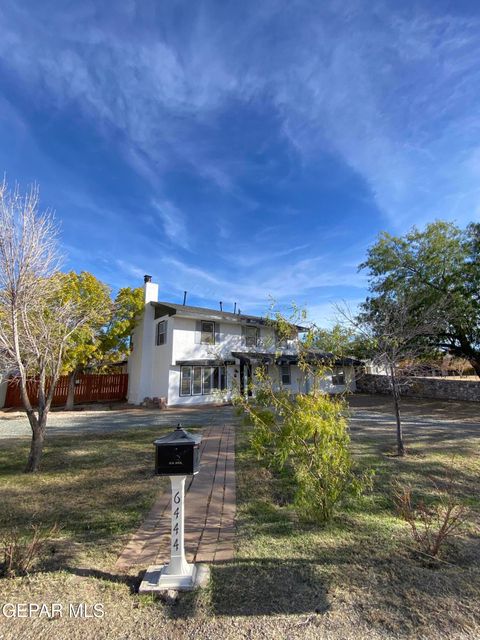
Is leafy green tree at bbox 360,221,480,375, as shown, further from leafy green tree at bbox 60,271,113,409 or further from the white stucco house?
leafy green tree at bbox 60,271,113,409

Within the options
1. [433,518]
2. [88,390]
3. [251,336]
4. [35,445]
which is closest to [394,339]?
[433,518]

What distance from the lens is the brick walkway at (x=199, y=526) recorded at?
10.4 ft

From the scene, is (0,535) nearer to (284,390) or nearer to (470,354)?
(284,390)

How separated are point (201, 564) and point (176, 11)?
33.8 feet

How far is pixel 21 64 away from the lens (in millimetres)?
7398

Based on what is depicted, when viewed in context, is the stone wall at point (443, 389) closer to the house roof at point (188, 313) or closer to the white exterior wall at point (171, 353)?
the white exterior wall at point (171, 353)

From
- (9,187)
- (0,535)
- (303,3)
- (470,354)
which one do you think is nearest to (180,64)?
(303,3)

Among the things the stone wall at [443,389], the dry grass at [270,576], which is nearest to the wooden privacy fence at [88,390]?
the stone wall at [443,389]

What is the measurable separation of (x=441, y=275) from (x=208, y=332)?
13.4 metres

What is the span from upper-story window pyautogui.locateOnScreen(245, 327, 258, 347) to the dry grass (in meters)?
16.7

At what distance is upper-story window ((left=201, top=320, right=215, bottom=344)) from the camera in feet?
66.0

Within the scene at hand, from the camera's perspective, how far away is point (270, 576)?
2785mm

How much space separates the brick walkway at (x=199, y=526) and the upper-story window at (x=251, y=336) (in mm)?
15790

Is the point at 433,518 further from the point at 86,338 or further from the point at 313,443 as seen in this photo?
the point at 86,338
